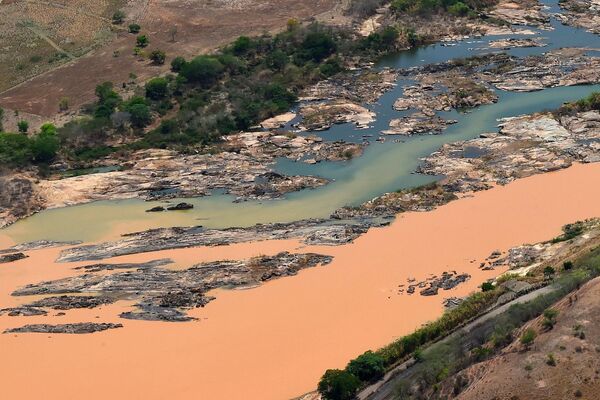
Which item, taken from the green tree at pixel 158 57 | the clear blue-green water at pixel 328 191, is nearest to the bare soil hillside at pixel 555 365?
the clear blue-green water at pixel 328 191

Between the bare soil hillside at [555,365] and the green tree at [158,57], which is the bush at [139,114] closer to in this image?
the green tree at [158,57]

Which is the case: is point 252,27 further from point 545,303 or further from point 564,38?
point 545,303

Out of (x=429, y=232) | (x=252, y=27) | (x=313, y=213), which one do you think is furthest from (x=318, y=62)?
(x=429, y=232)

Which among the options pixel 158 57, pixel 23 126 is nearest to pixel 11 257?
pixel 23 126

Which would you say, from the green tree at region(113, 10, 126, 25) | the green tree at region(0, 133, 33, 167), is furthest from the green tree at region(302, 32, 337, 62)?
the green tree at region(0, 133, 33, 167)

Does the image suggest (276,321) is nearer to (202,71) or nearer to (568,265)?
(568,265)

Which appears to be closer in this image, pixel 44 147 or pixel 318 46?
pixel 44 147
